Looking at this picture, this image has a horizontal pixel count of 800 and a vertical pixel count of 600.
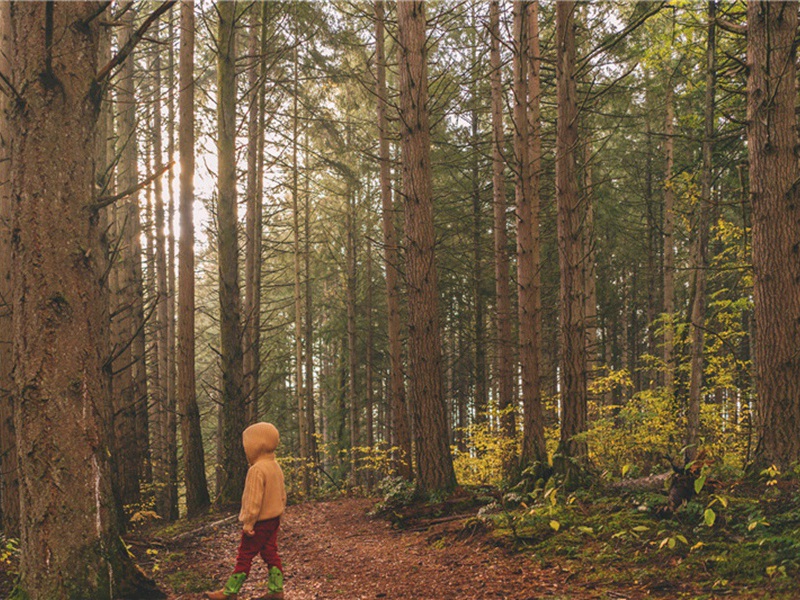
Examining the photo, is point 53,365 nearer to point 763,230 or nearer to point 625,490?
point 625,490

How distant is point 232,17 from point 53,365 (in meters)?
8.83

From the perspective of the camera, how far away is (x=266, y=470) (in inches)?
186

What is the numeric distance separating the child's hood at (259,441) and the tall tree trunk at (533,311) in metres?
4.57

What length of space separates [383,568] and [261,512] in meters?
1.99

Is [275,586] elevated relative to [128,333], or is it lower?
lower

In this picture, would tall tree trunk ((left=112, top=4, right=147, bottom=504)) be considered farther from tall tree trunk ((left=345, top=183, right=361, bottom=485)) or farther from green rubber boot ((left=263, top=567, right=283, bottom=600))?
tall tree trunk ((left=345, top=183, right=361, bottom=485))

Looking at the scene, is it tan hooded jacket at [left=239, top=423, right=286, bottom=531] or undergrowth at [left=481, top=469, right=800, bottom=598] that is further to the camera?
tan hooded jacket at [left=239, top=423, right=286, bottom=531]

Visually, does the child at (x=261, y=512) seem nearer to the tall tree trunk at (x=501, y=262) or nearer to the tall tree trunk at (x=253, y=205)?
the tall tree trunk at (x=253, y=205)

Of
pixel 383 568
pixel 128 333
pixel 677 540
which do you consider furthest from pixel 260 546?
pixel 128 333

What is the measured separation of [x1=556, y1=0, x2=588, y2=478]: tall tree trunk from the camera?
25.7 ft

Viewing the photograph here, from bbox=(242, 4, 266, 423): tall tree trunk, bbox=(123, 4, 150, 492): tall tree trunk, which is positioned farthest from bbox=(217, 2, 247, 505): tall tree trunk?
bbox=(242, 4, 266, 423): tall tree trunk

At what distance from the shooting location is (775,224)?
571cm

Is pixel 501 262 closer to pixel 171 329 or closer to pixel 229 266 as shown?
pixel 229 266

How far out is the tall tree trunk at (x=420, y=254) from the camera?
832 centimetres
